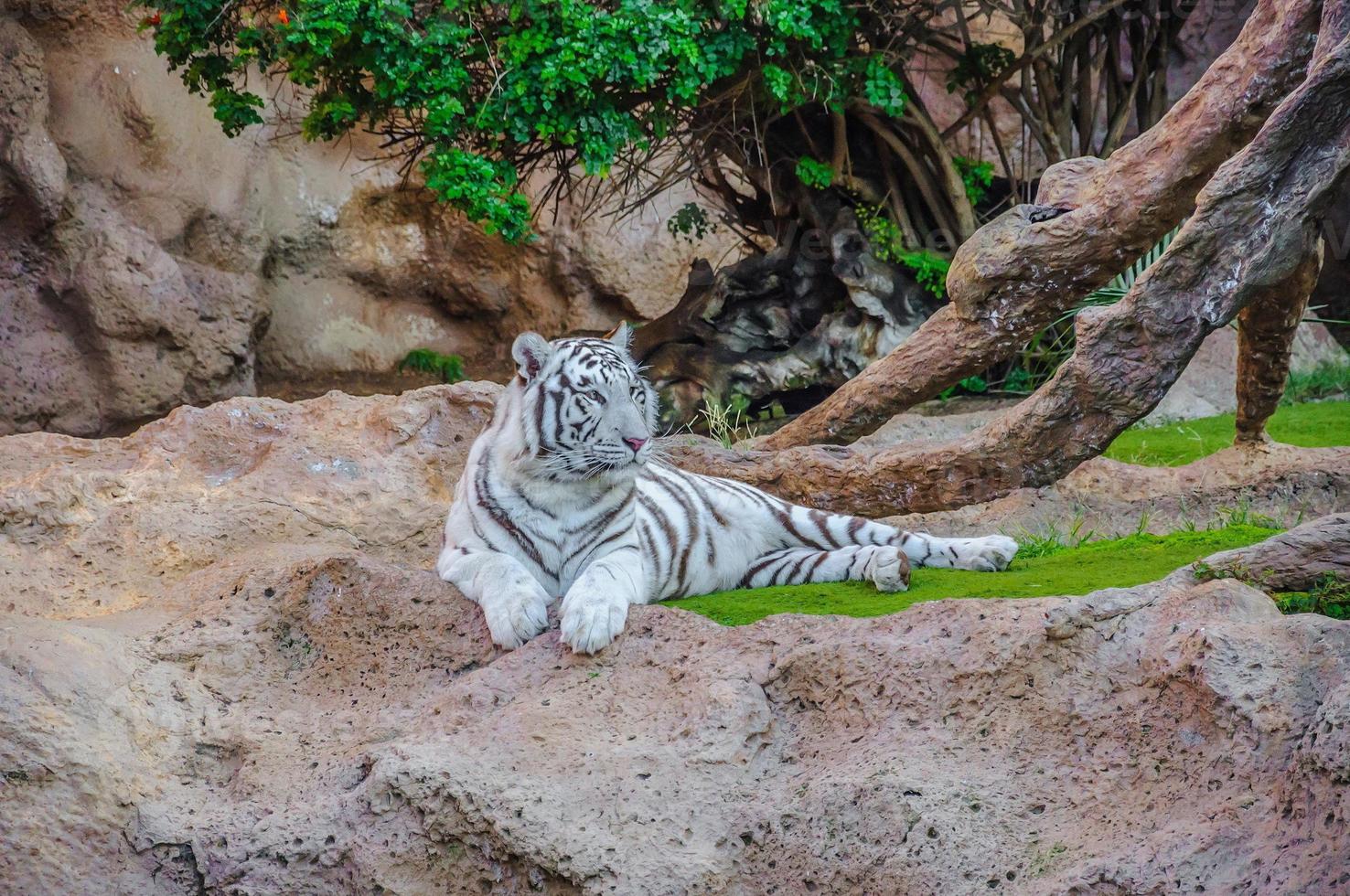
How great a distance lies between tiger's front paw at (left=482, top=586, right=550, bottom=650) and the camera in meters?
3.52

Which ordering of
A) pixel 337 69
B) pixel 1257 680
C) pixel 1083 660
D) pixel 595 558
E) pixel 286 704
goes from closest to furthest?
1. pixel 1257 680
2. pixel 1083 660
3. pixel 286 704
4. pixel 595 558
5. pixel 337 69

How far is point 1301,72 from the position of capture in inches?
183

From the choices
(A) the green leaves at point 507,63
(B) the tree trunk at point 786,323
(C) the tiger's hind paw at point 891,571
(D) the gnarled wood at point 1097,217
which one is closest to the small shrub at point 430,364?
(B) the tree trunk at point 786,323

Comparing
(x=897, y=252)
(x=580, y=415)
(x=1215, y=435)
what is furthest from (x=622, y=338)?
(x=897, y=252)

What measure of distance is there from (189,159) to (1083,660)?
9.69 meters

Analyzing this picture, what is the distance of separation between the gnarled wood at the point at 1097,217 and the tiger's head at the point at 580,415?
197 centimetres

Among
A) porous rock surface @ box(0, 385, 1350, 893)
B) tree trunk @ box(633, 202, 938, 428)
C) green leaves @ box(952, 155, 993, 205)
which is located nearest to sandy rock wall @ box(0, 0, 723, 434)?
tree trunk @ box(633, 202, 938, 428)

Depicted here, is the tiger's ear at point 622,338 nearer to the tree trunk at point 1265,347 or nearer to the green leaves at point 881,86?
the tree trunk at point 1265,347

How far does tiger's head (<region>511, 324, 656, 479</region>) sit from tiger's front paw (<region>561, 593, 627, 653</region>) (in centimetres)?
Answer: 63

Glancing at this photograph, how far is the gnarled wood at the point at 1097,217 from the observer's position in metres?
4.74

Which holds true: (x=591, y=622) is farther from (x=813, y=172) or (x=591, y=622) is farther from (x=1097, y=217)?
(x=813, y=172)

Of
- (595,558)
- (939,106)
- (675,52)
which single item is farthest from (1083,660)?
(939,106)

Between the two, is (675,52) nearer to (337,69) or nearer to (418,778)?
(337,69)

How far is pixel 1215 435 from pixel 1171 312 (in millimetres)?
4221
